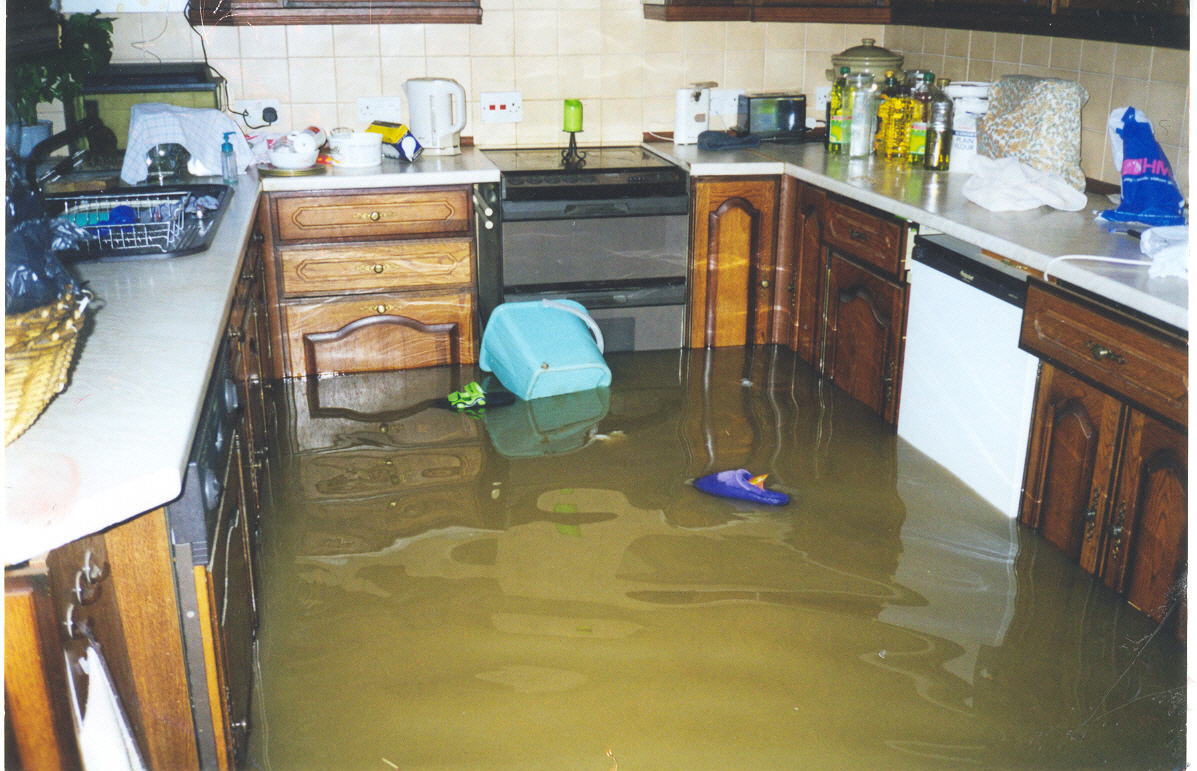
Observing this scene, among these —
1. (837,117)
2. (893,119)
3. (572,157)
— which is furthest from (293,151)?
(893,119)

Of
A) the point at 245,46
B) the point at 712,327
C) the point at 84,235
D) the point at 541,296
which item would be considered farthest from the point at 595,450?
the point at 245,46

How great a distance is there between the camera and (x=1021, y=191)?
260 centimetres

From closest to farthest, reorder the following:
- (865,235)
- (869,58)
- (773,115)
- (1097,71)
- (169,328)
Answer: (169,328) → (1097,71) → (865,235) → (869,58) → (773,115)

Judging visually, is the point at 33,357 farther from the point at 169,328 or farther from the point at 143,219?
the point at 143,219

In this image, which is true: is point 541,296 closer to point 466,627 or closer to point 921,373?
point 921,373

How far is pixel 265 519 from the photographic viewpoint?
8.18 feet

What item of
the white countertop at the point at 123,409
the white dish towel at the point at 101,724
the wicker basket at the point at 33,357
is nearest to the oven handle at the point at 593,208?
the white countertop at the point at 123,409

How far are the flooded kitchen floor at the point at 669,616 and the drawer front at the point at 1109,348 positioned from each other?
1.54ft

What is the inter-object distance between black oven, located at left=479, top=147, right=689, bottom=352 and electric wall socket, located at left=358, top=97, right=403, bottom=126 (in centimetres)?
44

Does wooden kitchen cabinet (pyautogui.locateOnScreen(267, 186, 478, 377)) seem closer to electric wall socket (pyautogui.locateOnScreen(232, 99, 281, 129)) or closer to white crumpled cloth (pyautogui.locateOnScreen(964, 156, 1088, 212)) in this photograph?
electric wall socket (pyautogui.locateOnScreen(232, 99, 281, 129))

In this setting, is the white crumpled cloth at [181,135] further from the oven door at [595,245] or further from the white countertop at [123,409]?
the white countertop at [123,409]

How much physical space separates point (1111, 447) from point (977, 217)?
0.75m

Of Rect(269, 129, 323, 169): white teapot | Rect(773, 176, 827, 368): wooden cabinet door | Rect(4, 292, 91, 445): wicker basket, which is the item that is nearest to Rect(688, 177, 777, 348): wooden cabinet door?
Rect(773, 176, 827, 368): wooden cabinet door

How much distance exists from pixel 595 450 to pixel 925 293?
0.99m
